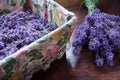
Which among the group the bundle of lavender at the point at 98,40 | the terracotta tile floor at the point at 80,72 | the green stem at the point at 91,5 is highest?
the green stem at the point at 91,5

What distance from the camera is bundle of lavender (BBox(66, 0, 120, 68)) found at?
59cm

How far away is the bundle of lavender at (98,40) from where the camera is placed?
595 millimetres

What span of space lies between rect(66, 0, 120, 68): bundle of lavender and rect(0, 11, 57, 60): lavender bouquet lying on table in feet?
0.27

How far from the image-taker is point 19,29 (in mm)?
620

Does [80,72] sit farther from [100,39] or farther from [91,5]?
[91,5]

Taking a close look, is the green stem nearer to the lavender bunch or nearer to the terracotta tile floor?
the lavender bunch

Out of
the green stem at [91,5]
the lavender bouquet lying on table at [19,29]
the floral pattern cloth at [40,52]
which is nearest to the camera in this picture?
the floral pattern cloth at [40,52]

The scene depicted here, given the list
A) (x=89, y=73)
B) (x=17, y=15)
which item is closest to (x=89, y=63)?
(x=89, y=73)

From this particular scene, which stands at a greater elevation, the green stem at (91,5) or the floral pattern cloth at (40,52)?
the green stem at (91,5)

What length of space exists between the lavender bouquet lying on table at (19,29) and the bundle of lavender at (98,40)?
0.27 feet

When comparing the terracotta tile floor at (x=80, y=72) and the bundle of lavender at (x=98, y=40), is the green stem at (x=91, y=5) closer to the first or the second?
the bundle of lavender at (x=98, y=40)

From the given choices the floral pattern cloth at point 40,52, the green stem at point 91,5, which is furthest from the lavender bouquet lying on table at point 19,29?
the green stem at point 91,5

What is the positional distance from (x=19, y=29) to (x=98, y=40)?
218mm

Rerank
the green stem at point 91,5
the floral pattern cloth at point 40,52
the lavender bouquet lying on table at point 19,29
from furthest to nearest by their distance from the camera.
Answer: the green stem at point 91,5 → the lavender bouquet lying on table at point 19,29 → the floral pattern cloth at point 40,52
